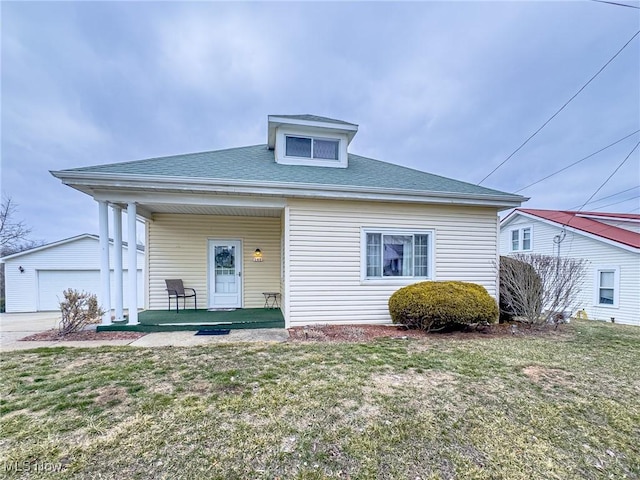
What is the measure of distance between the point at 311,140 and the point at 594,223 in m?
14.9

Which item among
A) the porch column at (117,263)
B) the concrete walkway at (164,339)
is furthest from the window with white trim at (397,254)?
the porch column at (117,263)

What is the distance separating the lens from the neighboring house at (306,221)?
19.7ft

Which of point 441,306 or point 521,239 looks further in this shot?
point 521,239

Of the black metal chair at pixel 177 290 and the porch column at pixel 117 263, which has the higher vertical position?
the porch column at pixel 117 263

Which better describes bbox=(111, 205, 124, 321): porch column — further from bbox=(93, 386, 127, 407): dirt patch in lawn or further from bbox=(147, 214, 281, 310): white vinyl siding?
bbox=(93, 386, 127, 407): dirt patch in lawn

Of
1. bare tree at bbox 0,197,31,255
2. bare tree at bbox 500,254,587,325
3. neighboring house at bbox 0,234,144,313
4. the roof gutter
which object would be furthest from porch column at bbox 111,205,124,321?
bare tree at bbox 0,197,31,255

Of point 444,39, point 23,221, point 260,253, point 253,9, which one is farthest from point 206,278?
point 23,221

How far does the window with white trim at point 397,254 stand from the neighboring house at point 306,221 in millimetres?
25

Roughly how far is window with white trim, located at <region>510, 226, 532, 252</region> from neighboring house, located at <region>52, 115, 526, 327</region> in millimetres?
10440

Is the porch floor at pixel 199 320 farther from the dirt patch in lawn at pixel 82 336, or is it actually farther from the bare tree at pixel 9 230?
the bare tree at pixel 9 230

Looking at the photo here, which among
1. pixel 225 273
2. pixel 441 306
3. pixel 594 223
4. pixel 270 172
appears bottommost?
pixel 441 306

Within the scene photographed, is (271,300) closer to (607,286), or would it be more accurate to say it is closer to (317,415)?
(317,415)

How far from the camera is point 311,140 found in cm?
828

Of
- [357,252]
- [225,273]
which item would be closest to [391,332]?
[357,252]
